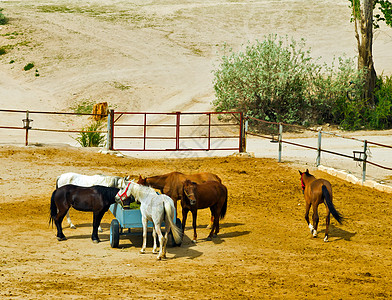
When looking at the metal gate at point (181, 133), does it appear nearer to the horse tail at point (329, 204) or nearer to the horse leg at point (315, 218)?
the horse leg at point (315, 218)

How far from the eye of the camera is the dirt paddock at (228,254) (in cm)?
825

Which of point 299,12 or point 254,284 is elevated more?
point 299,12

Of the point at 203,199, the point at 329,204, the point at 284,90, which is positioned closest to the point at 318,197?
the point at 329,204

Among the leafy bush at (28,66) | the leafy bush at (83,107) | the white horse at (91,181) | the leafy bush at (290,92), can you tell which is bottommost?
the white horse at (91,181)

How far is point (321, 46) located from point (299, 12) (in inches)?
580

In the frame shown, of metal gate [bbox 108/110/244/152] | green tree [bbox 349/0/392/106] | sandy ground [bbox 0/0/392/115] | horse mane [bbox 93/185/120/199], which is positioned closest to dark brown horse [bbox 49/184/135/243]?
horse mane [bbox 93/185/120/199]

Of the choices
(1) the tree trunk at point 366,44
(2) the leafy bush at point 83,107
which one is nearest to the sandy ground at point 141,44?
(2) the leafy bush at point 83,107

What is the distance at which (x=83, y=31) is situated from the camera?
55.0 metres

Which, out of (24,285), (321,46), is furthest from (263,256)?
(321,46)

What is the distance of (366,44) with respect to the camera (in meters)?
31.7

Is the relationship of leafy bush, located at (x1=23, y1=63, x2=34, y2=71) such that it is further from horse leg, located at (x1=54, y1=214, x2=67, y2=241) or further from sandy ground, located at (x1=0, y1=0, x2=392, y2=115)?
horse leg, located at (x1=54, y1=214, x2=67, y2=241)

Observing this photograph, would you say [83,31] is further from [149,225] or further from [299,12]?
[149,225]

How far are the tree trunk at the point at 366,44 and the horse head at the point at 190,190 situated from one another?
2180cm

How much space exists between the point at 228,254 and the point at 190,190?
143 centimetres
